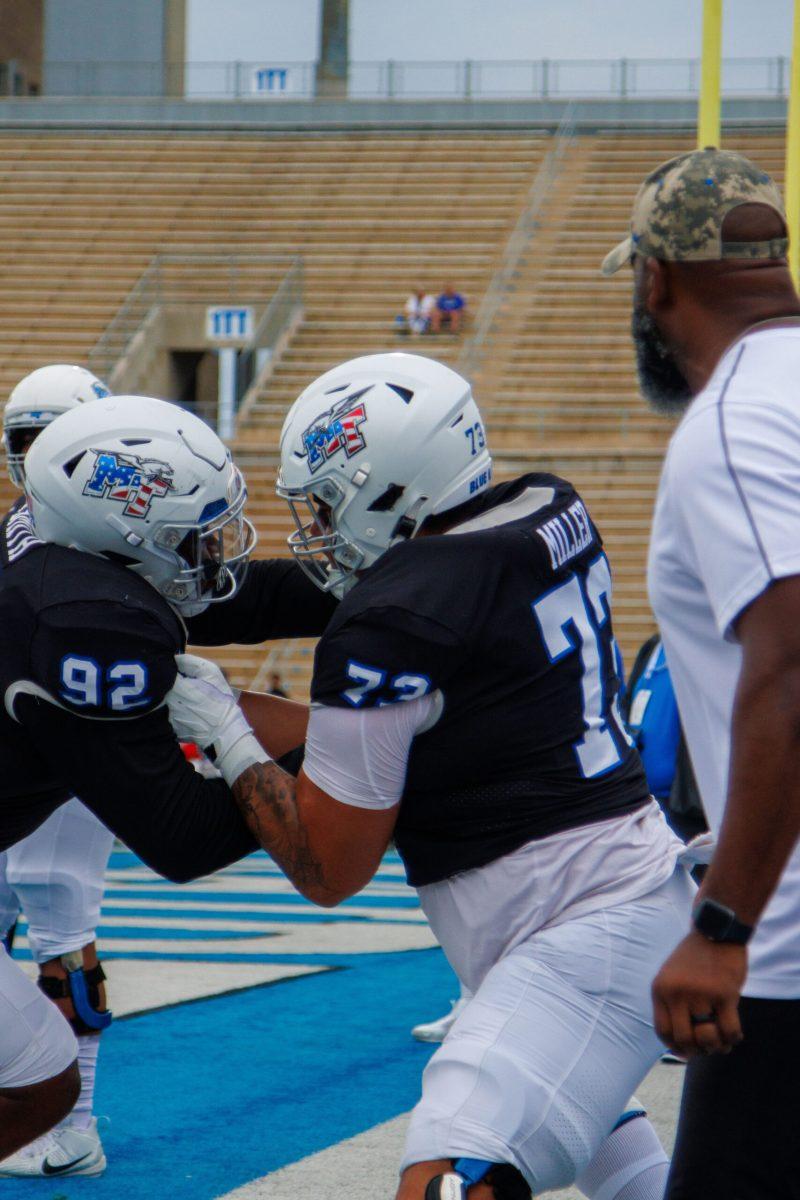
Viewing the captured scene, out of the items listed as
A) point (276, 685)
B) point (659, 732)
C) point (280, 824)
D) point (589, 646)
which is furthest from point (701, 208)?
point (276, 685)

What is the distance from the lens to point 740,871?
1.91m

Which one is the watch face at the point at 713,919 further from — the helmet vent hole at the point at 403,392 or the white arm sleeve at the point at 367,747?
the helmet vent hole at the point at 403,392

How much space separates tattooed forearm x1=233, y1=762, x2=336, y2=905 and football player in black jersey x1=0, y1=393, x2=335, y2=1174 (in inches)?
2.2

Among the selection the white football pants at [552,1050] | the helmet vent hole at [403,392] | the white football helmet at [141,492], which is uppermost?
the helmet vent hole at [403,392]

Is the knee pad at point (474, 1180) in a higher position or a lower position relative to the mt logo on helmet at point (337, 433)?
lower

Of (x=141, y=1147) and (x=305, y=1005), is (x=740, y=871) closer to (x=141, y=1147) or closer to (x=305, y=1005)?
(x=141, y=1147)

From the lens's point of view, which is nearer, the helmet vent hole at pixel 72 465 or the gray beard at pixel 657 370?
the gray beard at pixel 657 370

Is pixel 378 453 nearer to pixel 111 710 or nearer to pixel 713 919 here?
pixel 111 710

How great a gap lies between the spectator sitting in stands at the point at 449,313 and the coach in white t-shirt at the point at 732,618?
1931cm

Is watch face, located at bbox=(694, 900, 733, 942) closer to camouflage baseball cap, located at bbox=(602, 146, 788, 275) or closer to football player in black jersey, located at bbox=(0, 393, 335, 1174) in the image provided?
camouflage baseball cap, located at bbox=(602, 146, 788, 275)

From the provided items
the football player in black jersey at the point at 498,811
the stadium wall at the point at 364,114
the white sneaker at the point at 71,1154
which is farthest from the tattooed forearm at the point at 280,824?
the stadium wall at the point at 364,114

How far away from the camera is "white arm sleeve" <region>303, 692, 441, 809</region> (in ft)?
7.94

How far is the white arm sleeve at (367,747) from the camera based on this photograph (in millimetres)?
2420

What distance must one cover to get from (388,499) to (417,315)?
19023 millimetres
